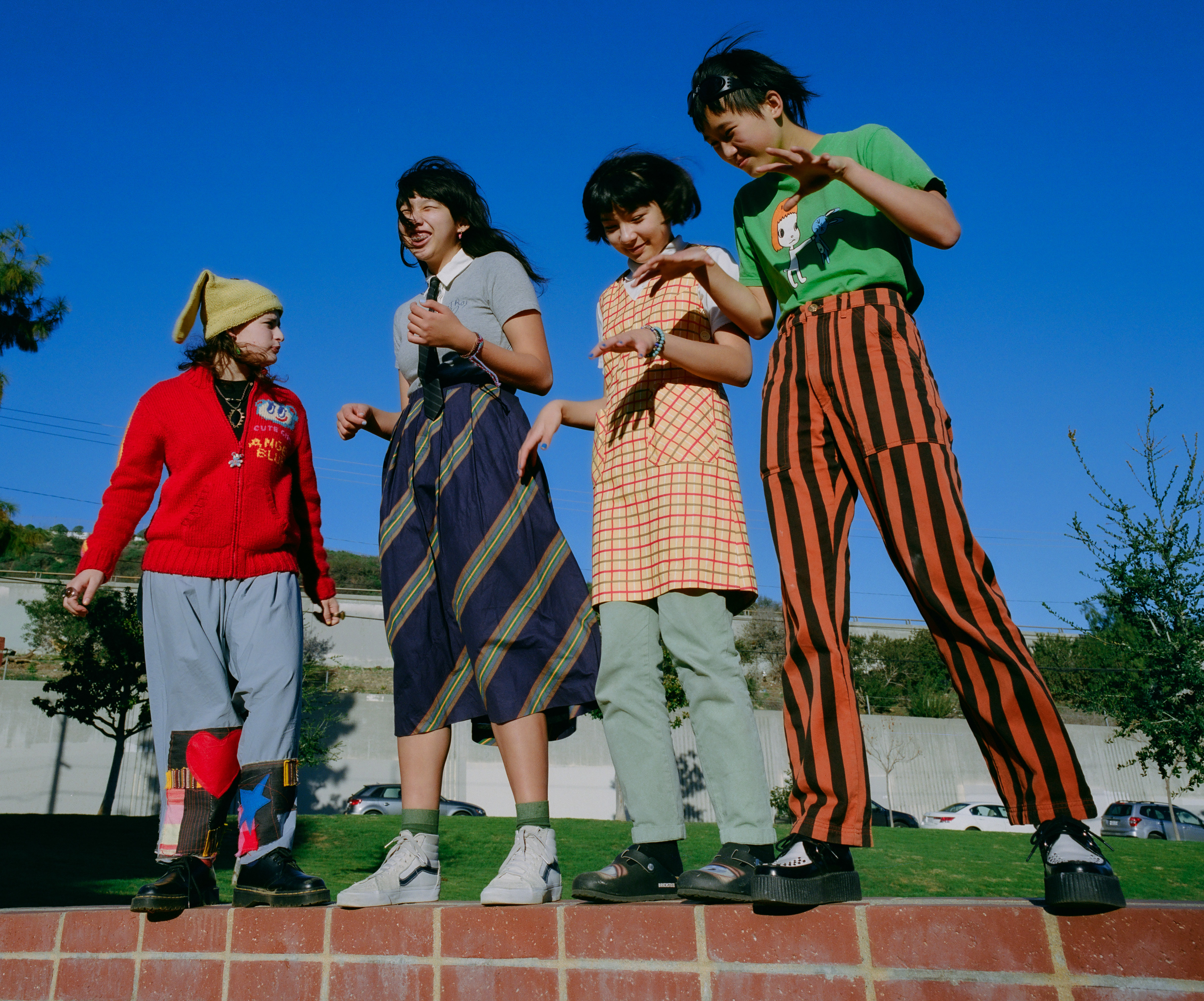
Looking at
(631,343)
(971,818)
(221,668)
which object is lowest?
(971,818)

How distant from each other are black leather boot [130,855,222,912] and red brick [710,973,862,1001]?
1.48 metres

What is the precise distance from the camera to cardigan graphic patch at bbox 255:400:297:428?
2836 millimetres

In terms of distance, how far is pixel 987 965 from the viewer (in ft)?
4.95

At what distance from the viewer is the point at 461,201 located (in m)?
2.82

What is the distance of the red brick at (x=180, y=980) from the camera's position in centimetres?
220

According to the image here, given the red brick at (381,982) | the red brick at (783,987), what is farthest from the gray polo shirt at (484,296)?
the red brick at (783,987)

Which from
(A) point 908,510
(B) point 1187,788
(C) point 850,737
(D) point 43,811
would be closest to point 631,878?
(C) point 850,737

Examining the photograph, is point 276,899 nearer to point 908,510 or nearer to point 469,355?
point 469,355

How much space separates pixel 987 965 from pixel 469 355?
183cm

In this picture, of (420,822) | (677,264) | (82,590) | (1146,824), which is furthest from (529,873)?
(1146,824)

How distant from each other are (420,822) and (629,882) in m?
0.63

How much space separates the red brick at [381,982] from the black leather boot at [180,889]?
56cm

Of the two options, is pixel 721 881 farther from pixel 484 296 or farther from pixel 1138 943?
pixel 484 296

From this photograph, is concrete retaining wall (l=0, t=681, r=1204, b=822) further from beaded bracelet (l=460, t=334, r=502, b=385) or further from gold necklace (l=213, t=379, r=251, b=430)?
beaded bracelet (l=460, t=334, r=502, b=385)
